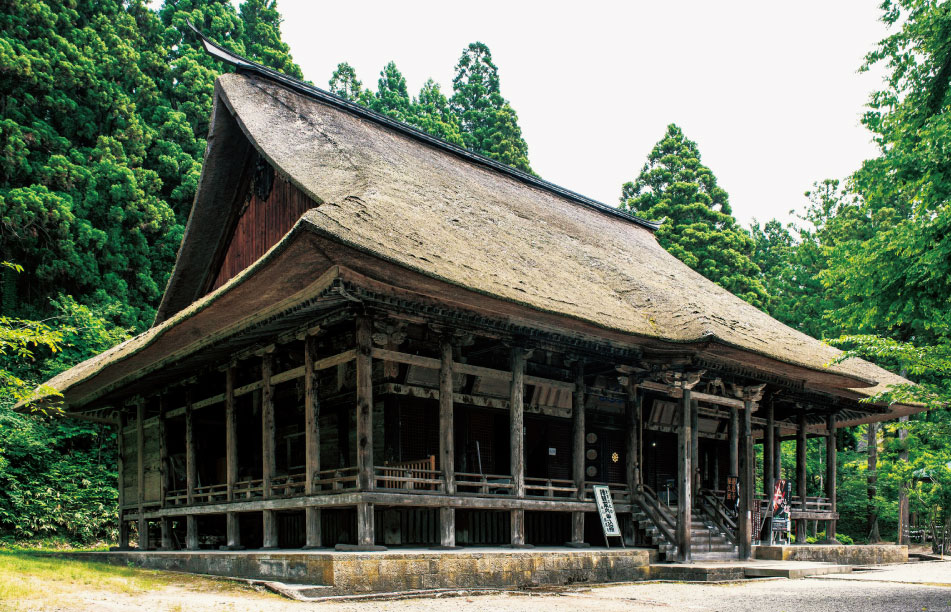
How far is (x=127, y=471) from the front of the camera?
64.4ft

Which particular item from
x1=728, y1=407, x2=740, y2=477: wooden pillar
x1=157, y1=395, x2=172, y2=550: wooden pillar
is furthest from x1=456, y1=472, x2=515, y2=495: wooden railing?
x1=157, y1=395, x2=172, y2=550: wooden pillar

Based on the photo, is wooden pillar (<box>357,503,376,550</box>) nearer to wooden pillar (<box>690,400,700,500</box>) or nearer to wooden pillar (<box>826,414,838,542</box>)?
wooden pillar (<box>690,400,700,500</box>)

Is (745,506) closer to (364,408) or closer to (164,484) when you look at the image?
(364,408)

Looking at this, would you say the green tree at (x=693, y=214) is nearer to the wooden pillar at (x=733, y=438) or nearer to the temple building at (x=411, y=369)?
the temple building at (x=411, y=369)

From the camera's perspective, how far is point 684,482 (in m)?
14.6

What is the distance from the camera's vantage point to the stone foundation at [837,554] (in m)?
16.3

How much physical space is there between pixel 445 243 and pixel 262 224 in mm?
5671

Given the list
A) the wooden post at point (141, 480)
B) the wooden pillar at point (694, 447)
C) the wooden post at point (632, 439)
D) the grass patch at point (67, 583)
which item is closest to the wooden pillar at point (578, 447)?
the wooden post at point (632, 439)

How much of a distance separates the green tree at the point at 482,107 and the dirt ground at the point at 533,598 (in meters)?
36.8

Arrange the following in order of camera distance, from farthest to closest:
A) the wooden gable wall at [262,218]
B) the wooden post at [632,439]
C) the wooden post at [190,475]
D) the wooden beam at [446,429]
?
the wooden post at [190,475] < the wooden post at [632,439] < the wooden gable wall at [262,218] < the wooden beam at [446,429]

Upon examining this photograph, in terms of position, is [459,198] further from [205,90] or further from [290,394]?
[205,90]

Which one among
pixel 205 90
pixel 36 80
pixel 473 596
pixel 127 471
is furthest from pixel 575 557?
pixel 205 90

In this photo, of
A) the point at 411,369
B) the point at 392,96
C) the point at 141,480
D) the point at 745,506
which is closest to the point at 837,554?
the point at 745,506

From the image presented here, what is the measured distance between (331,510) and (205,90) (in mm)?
23483
